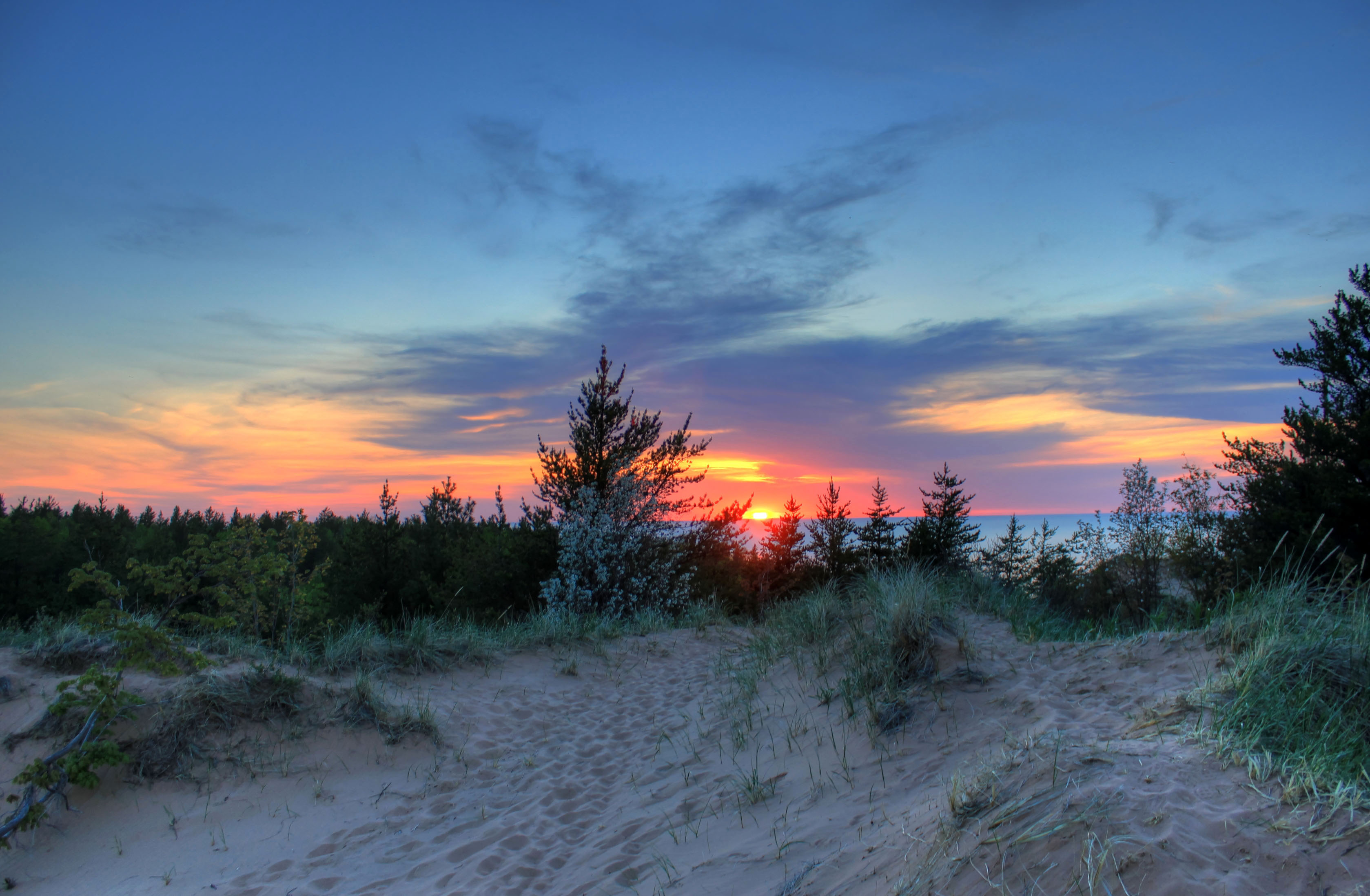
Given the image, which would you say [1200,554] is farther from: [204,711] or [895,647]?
[204,711]

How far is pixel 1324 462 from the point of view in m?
13.0

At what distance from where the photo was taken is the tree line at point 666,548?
10086 mm

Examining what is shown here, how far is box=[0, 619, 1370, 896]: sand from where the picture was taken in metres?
2.74

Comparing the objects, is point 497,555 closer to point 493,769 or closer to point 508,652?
point 508,652

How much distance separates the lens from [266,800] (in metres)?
5.73

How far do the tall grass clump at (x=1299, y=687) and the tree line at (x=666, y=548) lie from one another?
1526mm

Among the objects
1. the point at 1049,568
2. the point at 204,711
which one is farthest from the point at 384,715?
the point at 1049,568

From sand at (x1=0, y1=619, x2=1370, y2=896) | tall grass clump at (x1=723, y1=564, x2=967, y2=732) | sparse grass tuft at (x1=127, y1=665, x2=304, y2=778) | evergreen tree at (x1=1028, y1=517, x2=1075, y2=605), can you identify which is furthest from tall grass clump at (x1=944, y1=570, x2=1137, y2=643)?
sparse grass tuft at (x1=127, y1=665, x2=304, y2=778)

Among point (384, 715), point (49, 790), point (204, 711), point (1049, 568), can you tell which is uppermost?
point (1049, 568)

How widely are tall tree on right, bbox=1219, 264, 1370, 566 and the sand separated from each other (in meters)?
9.00

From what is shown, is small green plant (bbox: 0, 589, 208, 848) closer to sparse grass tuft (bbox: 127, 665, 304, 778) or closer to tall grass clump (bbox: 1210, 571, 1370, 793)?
sparse grass tuft (bbox: 127, 665, 304, 778)

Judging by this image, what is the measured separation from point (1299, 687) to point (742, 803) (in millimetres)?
3252

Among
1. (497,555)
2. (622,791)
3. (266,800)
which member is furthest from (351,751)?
(497,555)

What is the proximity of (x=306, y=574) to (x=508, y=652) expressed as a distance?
6.05 m
